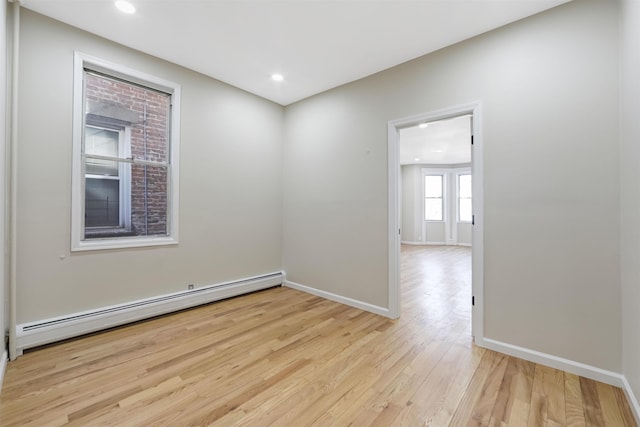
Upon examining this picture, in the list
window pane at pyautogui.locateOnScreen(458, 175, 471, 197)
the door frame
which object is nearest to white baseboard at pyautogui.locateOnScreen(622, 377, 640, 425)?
the door frame

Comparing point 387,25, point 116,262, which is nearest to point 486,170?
point 387,25

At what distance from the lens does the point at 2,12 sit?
194 centimetres

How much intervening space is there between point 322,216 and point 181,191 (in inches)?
71.1

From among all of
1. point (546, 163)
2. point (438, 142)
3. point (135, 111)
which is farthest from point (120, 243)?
point (438, 142)

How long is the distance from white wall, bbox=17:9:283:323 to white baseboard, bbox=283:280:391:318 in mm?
438

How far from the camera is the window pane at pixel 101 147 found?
2.78 metres

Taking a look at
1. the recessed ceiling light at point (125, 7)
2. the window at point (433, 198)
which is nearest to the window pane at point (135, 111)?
the recessed ceiling light at point (125, 7)

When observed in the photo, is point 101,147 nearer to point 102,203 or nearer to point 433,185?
point 102,203

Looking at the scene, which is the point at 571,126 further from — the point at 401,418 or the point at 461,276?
the point at 461,276

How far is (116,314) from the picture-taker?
2750mm

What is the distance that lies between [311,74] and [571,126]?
8.49 ft

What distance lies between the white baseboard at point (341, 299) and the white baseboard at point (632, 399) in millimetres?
1788

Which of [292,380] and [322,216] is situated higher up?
[322,216]

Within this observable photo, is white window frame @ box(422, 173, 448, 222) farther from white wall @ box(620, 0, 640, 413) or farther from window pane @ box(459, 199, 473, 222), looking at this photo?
white wall @ box(620, 0, 640, 413)
